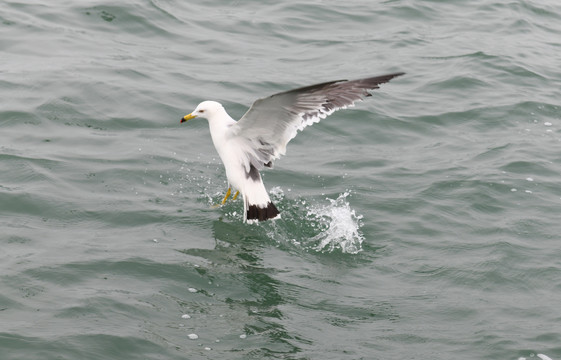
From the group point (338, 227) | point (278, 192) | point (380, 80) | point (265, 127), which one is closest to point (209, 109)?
point (265, 127)

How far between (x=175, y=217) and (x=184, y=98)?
340 cm

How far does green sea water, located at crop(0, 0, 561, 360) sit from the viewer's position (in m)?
6.95

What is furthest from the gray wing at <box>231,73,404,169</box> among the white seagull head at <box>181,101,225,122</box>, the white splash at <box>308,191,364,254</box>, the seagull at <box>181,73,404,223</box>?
the white splash at <box>308,191,364,254</box>

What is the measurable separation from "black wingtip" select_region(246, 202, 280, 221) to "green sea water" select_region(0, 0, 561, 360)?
19 cm

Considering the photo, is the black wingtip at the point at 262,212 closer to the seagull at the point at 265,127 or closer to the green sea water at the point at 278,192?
the seagull at the point at 265,127

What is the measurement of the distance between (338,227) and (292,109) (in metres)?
1.28

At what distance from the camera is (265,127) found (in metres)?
8.52

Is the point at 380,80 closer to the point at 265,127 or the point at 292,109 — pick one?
the point at 292,109

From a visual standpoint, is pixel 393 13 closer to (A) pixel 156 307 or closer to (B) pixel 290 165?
(B) pixel 290 165

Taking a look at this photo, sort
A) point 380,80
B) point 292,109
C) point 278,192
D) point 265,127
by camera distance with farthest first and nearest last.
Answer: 1. point 278,192
2. point 265,127
3. point 292,109
4. point 380,80

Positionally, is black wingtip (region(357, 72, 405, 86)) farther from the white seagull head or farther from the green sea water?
the white seagull head

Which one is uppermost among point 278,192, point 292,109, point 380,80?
point 380,80


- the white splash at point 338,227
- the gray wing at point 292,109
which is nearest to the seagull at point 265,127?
the gray wing at point 292,109

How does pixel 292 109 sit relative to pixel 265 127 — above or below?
above
